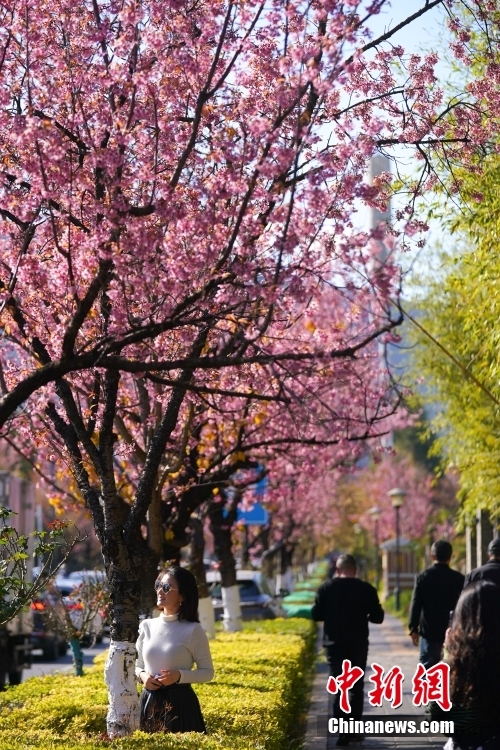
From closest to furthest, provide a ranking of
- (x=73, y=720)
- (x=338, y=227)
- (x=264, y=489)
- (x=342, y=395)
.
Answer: (x=338, y=227)
(x=73, y=720)
(x=342, y=395)
(x=264, y=489)

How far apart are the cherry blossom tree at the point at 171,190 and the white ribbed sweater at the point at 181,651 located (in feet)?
4.07

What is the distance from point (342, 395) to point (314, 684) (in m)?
5.30

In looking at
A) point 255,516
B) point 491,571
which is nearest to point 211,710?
point 491,571

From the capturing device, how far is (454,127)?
9.98 metres

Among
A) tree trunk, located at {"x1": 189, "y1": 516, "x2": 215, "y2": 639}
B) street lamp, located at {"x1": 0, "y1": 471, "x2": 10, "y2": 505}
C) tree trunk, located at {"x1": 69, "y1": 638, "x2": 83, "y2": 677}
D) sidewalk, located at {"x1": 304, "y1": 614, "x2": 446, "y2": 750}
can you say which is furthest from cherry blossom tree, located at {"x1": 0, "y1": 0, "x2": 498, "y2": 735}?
street lamp, located at {"x1": 0, "y1": 471, "x2": 10, "y2": 505}

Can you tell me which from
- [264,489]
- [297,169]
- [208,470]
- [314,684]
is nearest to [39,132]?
[297,169]

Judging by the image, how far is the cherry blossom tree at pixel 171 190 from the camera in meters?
7.73

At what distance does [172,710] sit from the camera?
814 centimetres

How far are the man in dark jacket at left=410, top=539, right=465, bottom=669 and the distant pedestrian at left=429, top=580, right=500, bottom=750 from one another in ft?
24.2

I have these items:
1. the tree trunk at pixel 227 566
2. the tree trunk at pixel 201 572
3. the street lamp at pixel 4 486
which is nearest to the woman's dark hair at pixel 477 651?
the tree trunk at pixel 201 572

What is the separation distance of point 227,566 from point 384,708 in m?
8.30

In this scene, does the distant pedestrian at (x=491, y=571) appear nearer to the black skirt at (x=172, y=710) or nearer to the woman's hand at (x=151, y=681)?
the black skirt at (x=172, y=710)

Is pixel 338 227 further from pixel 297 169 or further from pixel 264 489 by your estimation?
pixel 264 489

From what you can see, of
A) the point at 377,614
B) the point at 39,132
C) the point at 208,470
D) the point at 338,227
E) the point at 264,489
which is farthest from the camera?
the point at 264,489
